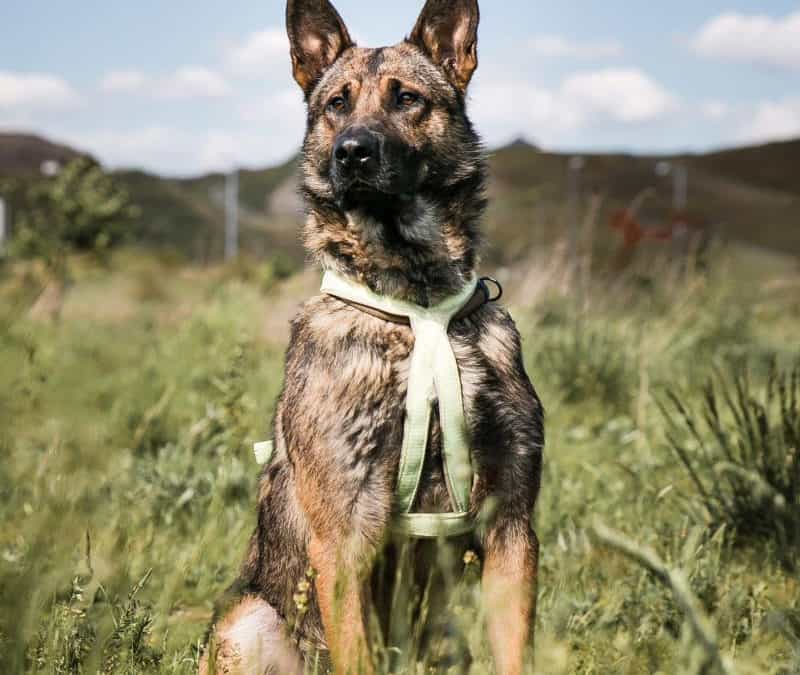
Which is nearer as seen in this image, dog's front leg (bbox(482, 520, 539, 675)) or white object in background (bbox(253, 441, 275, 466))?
dog's front leg (bbox(482, 520, 539, 675))

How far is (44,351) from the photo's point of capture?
5191 millimetres

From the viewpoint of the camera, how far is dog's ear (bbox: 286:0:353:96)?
3018 mm

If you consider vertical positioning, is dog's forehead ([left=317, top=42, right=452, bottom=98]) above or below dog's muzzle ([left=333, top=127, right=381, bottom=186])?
above

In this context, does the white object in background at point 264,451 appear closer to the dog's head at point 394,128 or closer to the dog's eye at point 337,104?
the dog's head at point 394,128

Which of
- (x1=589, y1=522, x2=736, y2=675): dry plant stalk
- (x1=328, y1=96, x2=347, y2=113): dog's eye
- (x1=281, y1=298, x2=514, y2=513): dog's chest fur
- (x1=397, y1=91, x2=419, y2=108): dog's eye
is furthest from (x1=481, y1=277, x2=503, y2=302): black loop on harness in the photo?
(x1=589, y1=522, x2=736, y2=675): dry plant stalk

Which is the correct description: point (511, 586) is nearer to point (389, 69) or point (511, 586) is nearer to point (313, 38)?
point (389, 69)

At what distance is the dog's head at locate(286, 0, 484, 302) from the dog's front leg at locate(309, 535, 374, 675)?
38.5 inches

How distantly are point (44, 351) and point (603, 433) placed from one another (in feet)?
11.4

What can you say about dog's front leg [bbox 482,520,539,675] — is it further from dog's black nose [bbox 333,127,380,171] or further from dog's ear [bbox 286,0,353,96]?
dog's ear [bbox 286,0,353,96]

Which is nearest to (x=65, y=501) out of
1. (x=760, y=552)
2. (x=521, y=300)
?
(x=760, y=552)

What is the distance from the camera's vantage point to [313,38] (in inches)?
122

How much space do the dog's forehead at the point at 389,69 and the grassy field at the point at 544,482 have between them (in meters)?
1.26

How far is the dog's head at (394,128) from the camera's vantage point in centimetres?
272

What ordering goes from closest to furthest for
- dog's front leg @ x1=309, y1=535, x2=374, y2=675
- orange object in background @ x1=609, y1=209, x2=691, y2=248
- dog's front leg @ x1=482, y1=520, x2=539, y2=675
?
1. dog's front leg @ x1=309, y1=535, x2=374, y2=675
2. dog's front leg @ x1=482, y1=520, x2=539, y2=675
3. orange object in background @ x1=609, y1=209, x2=691, y2=248
